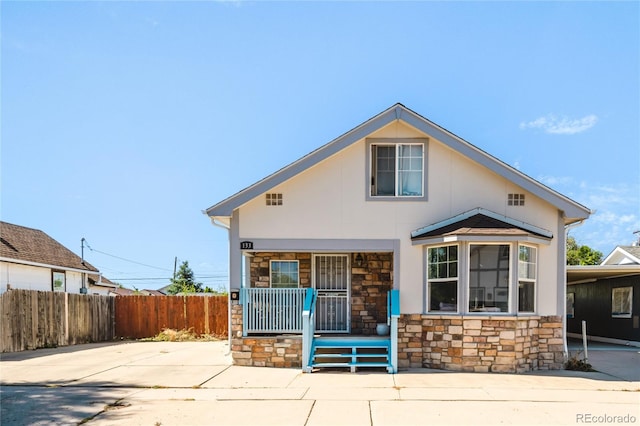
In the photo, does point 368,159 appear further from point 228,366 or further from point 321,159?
point 228,366

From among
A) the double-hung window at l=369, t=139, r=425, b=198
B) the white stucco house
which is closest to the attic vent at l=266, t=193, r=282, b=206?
the white stucco house

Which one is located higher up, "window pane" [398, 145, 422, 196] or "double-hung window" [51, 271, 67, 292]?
"window pane" [398, 145, 422, 196]

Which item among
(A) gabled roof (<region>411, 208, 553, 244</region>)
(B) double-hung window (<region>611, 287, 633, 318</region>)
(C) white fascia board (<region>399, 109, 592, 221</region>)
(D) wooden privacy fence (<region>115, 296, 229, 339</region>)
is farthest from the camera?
(D) wooden privacy fence (<region>115, 296, 229, 339</region>)

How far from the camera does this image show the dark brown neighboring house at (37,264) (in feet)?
55.7

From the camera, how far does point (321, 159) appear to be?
11.0m

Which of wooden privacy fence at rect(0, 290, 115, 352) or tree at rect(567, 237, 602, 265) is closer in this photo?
Result: wooden privacy fence at rect(0, 290, 115, 352)

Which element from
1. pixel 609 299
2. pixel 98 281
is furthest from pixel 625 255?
pixel 98 281

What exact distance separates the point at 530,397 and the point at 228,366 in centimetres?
621

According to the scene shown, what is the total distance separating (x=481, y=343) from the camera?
1024 centimetres

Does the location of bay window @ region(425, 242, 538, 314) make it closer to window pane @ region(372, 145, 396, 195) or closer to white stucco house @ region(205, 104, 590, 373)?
white stucco house @ region(205, 104, 590, 373)

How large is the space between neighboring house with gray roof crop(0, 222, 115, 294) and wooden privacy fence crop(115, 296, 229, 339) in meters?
3.36

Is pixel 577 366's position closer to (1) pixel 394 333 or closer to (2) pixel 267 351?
(1) pixel 394 333

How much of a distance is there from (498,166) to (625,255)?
10.7 meters

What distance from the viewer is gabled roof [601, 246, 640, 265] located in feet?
55.7
